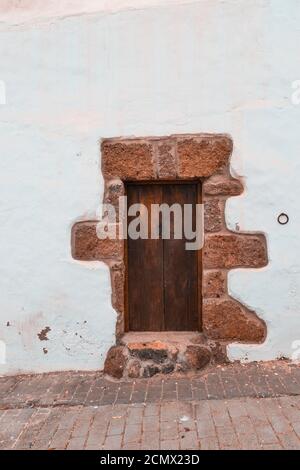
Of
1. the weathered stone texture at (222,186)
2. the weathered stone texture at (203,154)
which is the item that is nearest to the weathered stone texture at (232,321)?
the weathered stone texture at (222,186)

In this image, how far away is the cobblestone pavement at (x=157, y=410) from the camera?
95.0 inches

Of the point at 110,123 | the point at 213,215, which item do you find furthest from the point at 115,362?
the point at 110,123

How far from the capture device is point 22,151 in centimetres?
326

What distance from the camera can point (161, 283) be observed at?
3.44 m

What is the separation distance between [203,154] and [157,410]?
1783 mm

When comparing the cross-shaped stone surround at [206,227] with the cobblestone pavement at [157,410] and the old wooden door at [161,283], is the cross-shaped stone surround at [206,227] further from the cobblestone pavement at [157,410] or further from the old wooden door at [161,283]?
the cobblestone pavement at [157,410]

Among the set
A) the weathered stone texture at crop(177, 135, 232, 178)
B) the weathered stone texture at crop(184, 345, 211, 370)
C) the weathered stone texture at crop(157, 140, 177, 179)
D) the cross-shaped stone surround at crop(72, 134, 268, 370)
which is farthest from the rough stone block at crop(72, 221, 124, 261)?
the weathered stone texture at crop(184, 345, 211, 370)

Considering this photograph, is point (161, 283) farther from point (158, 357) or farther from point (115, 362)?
point (115, 362)

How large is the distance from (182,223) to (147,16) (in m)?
1.53

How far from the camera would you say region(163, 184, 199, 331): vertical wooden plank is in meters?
3.43

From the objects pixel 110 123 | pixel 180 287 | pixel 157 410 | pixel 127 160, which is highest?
pixel 110 123

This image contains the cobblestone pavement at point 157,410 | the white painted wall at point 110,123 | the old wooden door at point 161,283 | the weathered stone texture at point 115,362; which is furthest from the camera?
the old wooden door at point 161,283

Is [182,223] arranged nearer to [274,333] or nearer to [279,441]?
[274,333]

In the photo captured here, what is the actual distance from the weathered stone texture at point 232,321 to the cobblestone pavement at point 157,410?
228 mm
